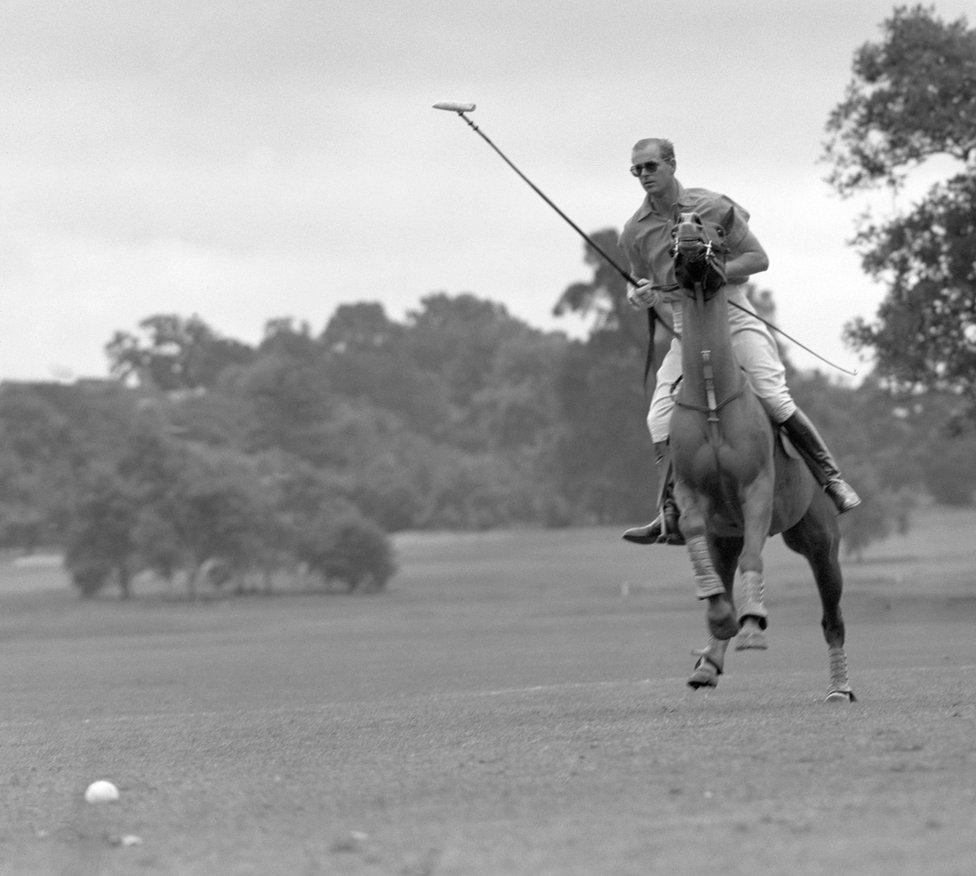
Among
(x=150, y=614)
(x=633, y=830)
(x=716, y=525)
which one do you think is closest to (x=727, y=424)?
(x=716, y=525)

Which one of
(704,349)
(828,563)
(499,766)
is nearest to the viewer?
(499,766)

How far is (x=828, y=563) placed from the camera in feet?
56.3

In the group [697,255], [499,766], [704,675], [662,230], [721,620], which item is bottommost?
[499,766]

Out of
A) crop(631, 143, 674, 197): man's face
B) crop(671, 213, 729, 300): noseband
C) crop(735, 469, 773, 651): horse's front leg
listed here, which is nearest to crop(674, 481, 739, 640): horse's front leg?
crop(735, 469, 773, 651): horse's front leg

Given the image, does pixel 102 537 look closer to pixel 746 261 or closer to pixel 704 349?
pixel 746 261

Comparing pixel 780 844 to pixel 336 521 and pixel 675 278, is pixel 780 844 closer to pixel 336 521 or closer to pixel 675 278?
pixel 675 278

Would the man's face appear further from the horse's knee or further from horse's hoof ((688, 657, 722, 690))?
the horse's knee

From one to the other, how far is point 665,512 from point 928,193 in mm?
33320

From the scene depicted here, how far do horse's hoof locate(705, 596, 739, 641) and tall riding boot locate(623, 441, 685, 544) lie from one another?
0.81 m

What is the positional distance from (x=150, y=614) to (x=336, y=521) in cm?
1425

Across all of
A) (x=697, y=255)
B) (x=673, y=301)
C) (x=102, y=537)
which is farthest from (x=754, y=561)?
(x=102, y=537)

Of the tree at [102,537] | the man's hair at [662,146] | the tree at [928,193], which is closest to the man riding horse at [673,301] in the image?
the man's hair at [662,146]

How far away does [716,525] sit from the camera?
15.8 m

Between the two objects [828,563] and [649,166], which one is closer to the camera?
[649,166]
